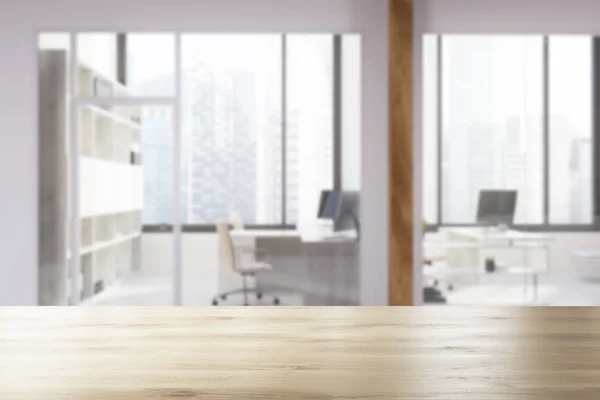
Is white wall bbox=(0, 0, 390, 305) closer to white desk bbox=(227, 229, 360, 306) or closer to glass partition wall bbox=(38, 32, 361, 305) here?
glass partition wall bbox=(38, 32, 361, 305)

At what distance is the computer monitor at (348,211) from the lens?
6.19 meters

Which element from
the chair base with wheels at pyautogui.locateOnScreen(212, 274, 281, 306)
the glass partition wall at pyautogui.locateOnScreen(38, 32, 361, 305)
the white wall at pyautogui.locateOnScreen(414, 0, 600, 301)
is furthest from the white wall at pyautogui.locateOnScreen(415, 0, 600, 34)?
the chair base with wheels at pyautogui.locateOnScreen(212, 274, 281, 306)

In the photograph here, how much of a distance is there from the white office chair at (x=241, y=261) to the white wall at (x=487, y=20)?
1379 mm

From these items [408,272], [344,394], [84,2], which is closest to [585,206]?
[408,272]

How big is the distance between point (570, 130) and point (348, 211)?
2077mm

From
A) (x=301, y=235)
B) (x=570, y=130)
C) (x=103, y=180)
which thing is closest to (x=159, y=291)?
(x=103, y=180)

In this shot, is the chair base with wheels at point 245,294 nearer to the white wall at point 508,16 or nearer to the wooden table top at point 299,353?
the white wall at point 508,16

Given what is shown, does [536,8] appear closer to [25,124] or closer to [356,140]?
[356,140]

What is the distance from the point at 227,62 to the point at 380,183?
5.61ft

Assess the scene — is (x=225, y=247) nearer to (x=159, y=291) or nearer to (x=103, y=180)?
(x=159, y=291)

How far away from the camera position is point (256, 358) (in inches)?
49.1

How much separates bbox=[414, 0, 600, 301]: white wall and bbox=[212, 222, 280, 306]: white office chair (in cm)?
138

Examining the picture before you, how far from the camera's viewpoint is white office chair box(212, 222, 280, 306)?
19.6 ft

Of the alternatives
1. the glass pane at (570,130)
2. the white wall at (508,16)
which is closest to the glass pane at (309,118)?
the white wall at (508,16)
